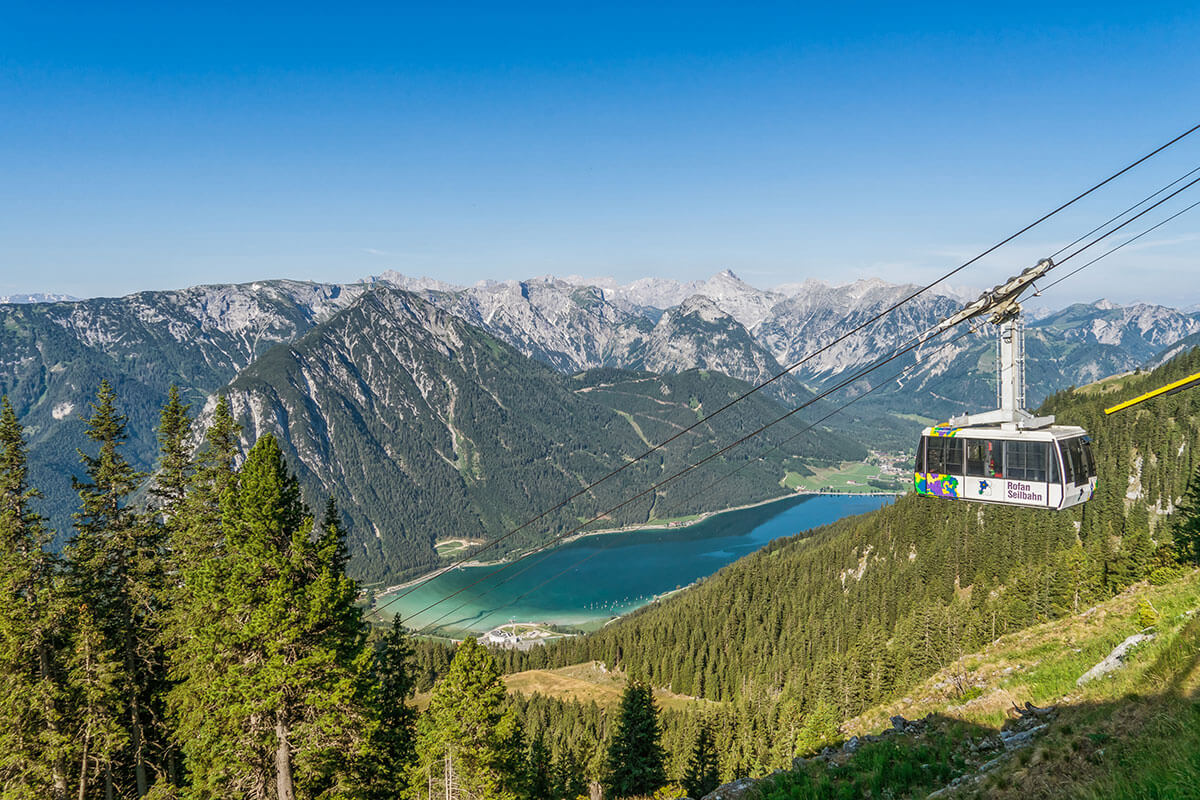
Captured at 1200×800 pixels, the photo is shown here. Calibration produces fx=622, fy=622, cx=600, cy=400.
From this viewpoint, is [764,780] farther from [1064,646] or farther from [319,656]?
[1064,646]

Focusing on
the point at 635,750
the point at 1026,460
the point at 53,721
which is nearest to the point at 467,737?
the point at 53,721

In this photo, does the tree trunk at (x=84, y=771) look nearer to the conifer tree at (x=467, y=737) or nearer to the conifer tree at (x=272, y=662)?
the conifer tree at (x=272, y=662)

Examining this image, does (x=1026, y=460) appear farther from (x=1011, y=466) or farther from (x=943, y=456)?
(x=943, y=456)

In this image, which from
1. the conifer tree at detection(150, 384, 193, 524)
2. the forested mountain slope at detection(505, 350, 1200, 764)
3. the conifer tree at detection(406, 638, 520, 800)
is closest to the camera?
the conifer tree at detection(406, 638, 520, 800)

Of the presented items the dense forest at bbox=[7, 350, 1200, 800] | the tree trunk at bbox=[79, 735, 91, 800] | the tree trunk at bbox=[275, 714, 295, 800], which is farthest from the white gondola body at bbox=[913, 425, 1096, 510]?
the tree trunk at bbox=[79, 735, 91, 800]

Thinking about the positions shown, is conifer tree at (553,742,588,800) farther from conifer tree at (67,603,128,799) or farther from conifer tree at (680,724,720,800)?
conifer tree at (67,603,128,799)

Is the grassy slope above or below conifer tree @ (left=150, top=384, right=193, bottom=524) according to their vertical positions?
below

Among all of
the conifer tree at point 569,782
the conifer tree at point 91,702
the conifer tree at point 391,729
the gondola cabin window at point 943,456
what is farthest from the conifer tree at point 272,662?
the conifer tree at point 569,782
